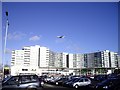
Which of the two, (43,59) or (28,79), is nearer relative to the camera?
(28,79)

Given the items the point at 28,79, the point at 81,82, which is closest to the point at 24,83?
the point at 28,79

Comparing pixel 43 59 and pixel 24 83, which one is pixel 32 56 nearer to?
pixel 43 59

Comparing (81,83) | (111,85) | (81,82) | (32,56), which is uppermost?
(32,56)

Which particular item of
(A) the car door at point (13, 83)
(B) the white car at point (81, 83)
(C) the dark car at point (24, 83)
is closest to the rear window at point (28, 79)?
(C) the dark car at point (24, 83)

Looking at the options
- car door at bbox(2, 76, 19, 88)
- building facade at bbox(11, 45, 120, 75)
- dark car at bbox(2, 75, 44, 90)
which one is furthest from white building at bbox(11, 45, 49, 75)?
dark car at bbox(2, 75, 44, 90)

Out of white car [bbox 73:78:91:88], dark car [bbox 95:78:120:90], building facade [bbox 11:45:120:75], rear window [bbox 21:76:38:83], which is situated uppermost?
building facade [bbox 11:45:120:75]

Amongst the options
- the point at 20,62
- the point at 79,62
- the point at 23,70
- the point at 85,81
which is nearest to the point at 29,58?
the point at 20,62

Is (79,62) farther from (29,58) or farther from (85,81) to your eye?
(85,81)

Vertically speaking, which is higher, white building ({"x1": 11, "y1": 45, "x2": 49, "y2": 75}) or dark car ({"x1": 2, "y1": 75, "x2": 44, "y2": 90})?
white building ({"x1": 11, "y1": 45, "x2": 49, "y2": 75})

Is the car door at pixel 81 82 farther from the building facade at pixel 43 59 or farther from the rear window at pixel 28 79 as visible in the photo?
the building facade at pixel 43 59

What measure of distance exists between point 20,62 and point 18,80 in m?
142

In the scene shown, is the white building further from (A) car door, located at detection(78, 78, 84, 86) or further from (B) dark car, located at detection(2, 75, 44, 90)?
(B) dark car, located at detection(2, 75, 44, 90)

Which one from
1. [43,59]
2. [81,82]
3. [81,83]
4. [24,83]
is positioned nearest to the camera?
[24,83]

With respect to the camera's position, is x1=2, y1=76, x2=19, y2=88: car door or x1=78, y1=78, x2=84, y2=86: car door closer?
x1=2, y1=76, x2=19, y2=88: car door
